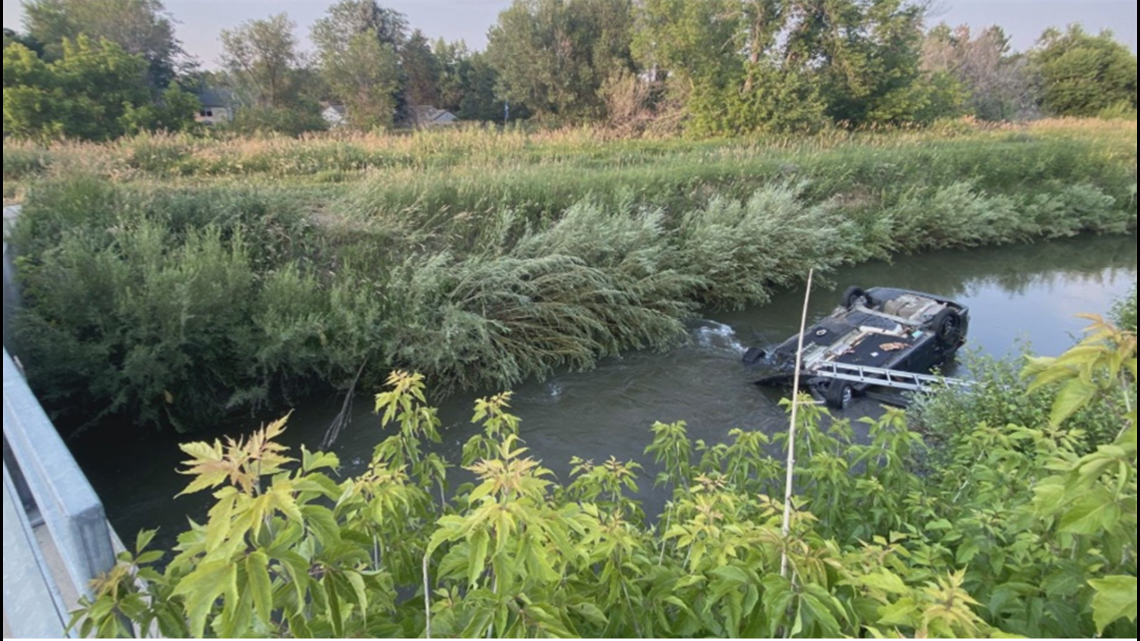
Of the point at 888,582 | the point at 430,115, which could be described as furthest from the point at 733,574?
the point at 430,115

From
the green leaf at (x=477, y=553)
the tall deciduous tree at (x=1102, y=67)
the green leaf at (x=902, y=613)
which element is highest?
the tall deciduous tree at (x=1102, y=67)

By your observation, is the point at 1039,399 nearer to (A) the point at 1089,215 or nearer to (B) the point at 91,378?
(A) the point at 1089,215

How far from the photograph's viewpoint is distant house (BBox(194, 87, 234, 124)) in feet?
37.1

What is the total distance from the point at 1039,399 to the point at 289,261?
6.76 m

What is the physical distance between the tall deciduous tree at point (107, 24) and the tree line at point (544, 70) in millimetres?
→ 28

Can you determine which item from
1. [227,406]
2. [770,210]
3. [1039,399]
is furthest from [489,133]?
[1039,399]

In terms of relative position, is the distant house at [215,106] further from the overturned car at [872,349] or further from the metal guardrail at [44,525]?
the metal guardrail at [44,525]

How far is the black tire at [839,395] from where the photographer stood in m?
6.04

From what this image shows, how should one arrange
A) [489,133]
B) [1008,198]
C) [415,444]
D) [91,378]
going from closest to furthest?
[415,444], [91,378], [1008,198], [489,133]

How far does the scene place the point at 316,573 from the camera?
4.17 ft

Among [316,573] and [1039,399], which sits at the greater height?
[316,573]

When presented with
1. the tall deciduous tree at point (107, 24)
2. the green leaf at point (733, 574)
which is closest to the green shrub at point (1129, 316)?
the green leaf at point (733, 574)

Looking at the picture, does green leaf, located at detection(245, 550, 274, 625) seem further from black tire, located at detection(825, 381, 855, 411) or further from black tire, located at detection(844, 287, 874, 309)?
black tire, located at detection(844, 287, 874, 309)

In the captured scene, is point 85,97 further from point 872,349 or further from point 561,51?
point 872,349
